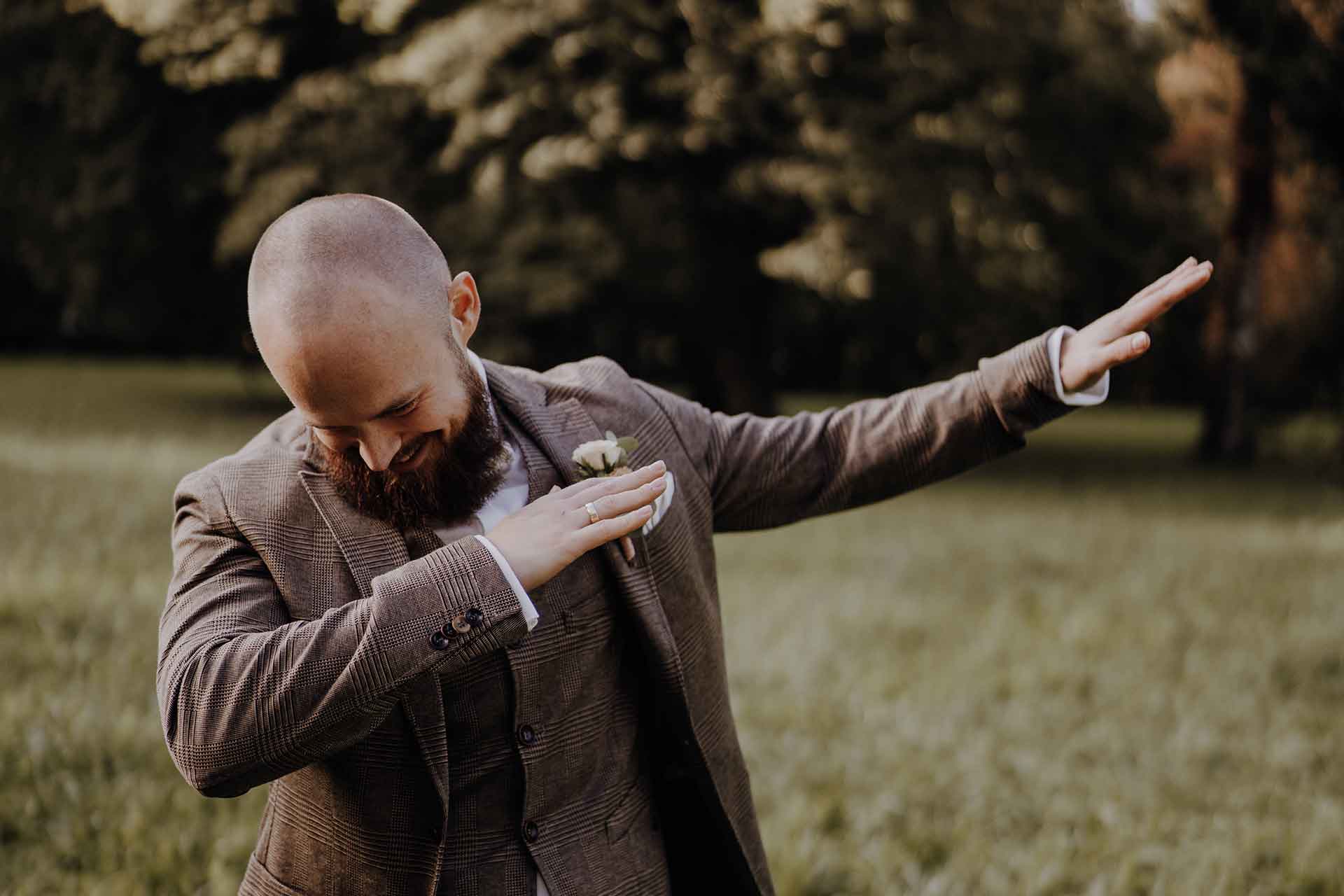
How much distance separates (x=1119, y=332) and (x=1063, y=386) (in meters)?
0.14

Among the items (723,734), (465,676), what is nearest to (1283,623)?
(723,734)

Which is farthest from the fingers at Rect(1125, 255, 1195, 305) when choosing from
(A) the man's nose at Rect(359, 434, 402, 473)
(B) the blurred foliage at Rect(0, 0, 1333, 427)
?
(B) the blurred foliage at Rect(0, 0, 1333, 427)

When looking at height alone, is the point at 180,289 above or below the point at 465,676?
below

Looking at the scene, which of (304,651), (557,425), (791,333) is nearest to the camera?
(304,651)

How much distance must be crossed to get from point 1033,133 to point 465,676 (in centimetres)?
1399

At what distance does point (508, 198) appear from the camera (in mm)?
12461

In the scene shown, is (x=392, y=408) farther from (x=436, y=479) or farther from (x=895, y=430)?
(x=895, y=430)

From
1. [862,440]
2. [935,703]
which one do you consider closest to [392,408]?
[862,440]

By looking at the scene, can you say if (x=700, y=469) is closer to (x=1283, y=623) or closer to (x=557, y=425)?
(x=557, y=425)

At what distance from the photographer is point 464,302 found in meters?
2.02

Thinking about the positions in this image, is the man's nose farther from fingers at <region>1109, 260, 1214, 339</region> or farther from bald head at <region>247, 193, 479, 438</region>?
fingers at <region>1109, 260, 1214, 339</region>

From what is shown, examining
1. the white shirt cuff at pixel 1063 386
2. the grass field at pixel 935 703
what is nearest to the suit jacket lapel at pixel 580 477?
the white shirt cuff at pixel 1063 386

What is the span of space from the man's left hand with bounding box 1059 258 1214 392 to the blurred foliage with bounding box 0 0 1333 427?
7.04 metres

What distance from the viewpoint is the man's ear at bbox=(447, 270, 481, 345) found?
1991mm
